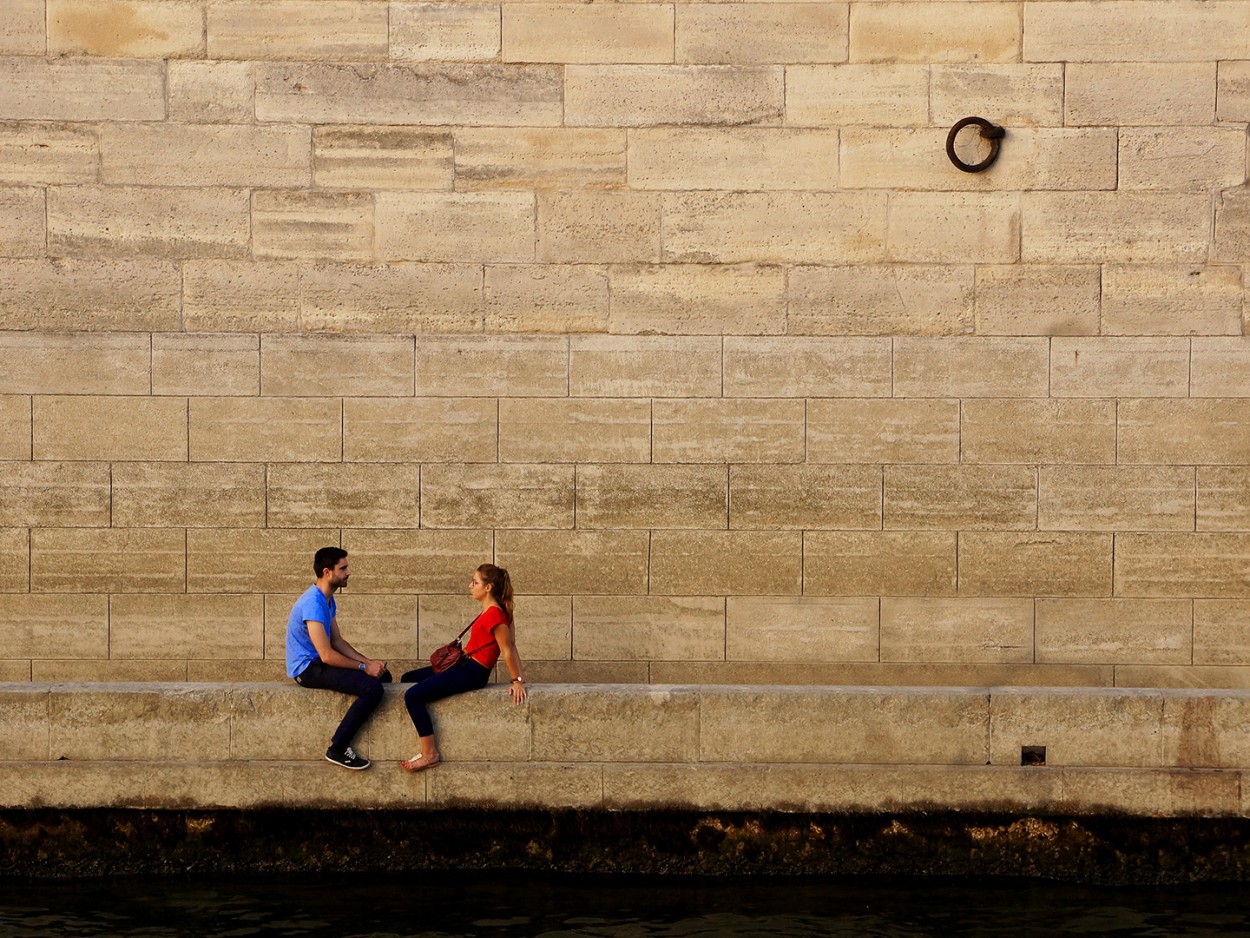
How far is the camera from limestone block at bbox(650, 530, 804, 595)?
912 cm

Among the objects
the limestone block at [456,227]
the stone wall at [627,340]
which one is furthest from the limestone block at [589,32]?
the limestone block at [456,227]

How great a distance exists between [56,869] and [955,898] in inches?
194

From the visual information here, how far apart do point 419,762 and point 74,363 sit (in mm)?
3637

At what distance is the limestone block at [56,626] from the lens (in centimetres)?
911

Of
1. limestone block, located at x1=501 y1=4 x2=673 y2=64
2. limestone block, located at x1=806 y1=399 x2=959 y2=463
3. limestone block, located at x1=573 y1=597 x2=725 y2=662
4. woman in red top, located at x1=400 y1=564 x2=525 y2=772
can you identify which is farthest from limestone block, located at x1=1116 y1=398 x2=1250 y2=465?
woman in red top, located at x1=400 y1=564 x2=525 y2=772

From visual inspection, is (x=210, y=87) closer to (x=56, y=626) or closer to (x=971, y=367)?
(x=56, y=626)

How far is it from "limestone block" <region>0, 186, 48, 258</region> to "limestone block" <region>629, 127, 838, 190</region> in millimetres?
3828

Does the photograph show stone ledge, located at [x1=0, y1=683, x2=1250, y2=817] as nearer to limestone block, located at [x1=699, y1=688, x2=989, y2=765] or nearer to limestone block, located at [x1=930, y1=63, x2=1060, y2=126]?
limestone block, located at [x1=699, y1=688, x2=989, y2=765]

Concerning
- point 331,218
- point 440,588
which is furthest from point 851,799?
point 331,218

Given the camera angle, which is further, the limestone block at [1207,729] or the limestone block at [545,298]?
the limestone block at [545,298]

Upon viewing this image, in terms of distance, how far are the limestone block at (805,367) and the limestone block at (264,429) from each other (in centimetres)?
260

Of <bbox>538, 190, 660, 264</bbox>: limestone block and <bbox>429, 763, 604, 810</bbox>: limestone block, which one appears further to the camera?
<bbox>538, 190, 660, 264</bbox>: limestone block

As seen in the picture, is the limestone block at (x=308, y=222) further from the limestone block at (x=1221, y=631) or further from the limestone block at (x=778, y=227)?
the limestone block at (x=1221, y=631)

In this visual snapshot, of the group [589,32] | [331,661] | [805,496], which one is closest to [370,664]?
[331,661]
